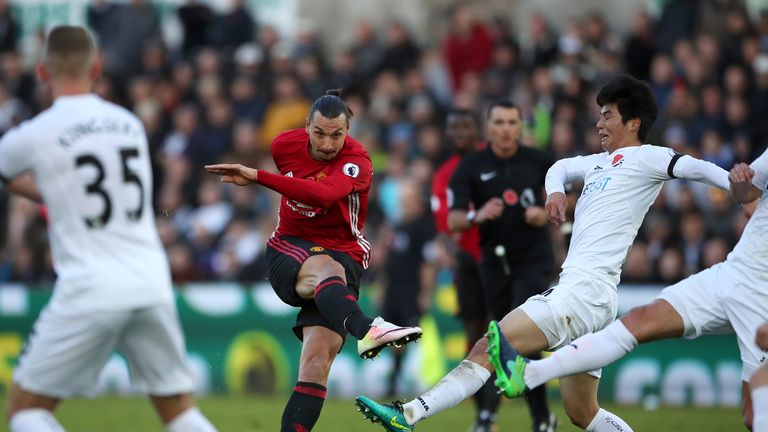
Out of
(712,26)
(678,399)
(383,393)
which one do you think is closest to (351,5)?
(712,26)

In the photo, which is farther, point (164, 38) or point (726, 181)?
point (164, 38)

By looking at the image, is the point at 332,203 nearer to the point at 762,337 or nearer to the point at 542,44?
the point at 762,337

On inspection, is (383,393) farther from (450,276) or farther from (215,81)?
(215,81)

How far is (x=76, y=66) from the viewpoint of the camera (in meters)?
7.08

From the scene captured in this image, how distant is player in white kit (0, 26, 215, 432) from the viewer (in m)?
6.85

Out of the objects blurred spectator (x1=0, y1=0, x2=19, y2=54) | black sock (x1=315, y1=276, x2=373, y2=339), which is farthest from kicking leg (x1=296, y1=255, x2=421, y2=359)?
blurred spectator (x1=0, y1=0, x2=19, y2=54)

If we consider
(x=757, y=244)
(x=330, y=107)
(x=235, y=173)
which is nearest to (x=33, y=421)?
(x=235, y=173)

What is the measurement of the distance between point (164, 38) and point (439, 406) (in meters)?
16.9

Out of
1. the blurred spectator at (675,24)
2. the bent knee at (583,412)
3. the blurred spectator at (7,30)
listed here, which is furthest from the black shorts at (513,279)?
the blurred spectator at (7,30)

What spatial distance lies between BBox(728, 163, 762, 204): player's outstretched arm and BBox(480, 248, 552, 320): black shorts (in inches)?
153

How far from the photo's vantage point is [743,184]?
25.2 ft

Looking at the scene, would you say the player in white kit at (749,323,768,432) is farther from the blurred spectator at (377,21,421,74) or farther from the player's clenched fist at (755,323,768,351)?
the blurred spectator at (377,21,421,74)

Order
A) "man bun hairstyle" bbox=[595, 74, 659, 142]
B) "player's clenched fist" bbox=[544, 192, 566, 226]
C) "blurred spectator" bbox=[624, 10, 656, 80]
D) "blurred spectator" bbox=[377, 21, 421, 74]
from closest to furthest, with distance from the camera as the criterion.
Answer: "player's clenched fist" bbox=[544, 192, 566, 226]
"man bun hairstyle" bbox=[595, 74, 659, 142]
"blurred spectator" bbox=[624, 10, 656, 80]
"blurred spectator" bbox=[377, 21, 421, 74]

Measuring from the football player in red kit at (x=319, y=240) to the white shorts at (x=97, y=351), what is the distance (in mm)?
1578
